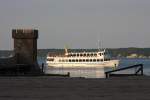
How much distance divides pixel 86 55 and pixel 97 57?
2839 mm

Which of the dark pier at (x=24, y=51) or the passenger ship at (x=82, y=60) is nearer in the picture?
the dark pier at (x=24, y=51)

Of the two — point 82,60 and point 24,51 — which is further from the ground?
point 24,51

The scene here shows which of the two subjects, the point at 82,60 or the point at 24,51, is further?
the point at 82,60

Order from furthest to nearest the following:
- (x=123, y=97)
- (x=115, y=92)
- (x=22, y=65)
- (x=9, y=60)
Result: (x=9, y=60) → (x=22, y=65) → (x=115, y=92) → (x=123, y=97)

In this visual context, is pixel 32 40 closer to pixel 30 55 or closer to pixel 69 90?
pixel 30 55

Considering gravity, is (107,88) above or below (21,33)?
below

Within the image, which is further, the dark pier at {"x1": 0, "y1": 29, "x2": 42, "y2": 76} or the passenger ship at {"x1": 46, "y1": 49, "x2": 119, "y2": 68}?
the passenger ship at {"x1": 46, "y1": 49, "x2": 119, "y2": 68}

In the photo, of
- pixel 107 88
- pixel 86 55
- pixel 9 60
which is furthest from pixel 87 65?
pixel 107 88

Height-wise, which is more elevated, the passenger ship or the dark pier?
the dark pier

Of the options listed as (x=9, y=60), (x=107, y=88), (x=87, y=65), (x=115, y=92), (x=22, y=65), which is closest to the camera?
(x=115, y=92)

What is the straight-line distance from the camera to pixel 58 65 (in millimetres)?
135250

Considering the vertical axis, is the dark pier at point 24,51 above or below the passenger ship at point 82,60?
above

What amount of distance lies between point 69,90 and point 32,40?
19.5m

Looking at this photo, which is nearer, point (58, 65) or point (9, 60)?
point (9, 60)
